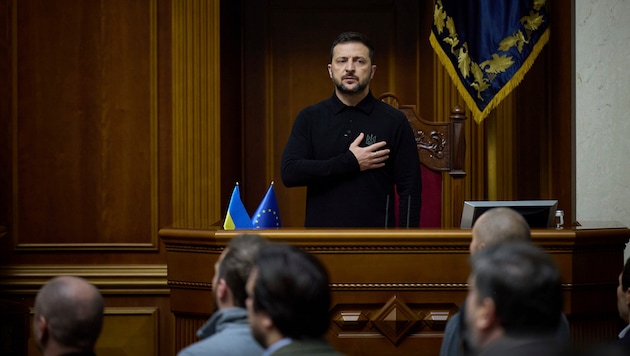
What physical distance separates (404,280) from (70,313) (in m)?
1.81

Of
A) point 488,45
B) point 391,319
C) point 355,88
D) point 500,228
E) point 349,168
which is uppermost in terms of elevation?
point 488,45

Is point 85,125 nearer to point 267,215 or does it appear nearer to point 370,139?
point 267,215

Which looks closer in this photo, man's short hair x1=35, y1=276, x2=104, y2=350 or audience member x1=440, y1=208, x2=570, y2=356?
man's short hair x1=35, y1=276, x2=104, y2=350

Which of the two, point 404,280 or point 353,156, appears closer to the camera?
point 404,280

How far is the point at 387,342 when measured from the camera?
4031 mm

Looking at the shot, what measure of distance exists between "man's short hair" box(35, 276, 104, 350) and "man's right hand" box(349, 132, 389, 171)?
6.47 ft

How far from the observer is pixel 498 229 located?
3.04m

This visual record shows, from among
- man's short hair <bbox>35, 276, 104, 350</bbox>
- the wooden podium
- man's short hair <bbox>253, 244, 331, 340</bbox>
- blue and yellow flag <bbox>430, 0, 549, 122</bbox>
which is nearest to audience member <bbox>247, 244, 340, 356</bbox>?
man's short hair <bbox>253, 244, 331, 340</bbox>

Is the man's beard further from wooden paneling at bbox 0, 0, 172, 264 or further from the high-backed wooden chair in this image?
wooden paneling at bbox 0, 0, 172, 264

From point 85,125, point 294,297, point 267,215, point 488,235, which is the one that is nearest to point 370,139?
point 267,215

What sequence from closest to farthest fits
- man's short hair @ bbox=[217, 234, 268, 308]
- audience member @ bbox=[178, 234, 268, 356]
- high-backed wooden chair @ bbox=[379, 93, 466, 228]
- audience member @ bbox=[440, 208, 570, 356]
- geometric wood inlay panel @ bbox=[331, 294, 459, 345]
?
audience member @ bbox=[178, 234, 268, 356]
man's short hair @ bbox=[217, 234, 268, 308]
audience member @ bbox=[440, 208, 570, 356]
geometric wood inlay panel @ bbox=[331, 294, 459, 345]
high-backed wooden chair @ bbox=[379, 93, 466, 228]

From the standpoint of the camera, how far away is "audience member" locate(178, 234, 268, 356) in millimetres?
2477

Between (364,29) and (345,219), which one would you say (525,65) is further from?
(345,219)

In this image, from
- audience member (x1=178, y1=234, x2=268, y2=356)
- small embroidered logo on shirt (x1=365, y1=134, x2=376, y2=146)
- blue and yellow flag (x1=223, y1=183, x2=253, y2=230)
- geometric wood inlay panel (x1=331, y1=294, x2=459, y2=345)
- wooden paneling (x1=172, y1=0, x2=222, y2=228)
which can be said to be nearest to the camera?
audience member (x1=178, y1=234, x2=268, y2=356)
